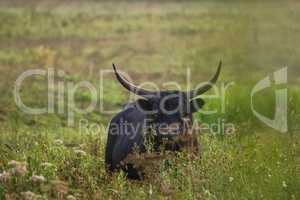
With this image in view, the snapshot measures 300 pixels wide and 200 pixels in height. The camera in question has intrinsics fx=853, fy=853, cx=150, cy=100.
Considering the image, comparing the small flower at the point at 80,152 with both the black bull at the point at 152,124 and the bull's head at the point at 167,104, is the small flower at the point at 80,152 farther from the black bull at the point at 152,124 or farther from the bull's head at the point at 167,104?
the bull's head at the point at 167,104

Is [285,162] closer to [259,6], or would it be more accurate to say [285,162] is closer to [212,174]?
[212,174]

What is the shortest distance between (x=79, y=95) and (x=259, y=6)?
14.2 meters

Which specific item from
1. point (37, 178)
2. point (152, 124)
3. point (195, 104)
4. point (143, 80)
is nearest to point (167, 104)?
point (152, 124)

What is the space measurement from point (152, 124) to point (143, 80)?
1023 cm

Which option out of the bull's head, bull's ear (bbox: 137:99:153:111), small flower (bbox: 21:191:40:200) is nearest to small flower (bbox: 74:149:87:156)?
the bull's head

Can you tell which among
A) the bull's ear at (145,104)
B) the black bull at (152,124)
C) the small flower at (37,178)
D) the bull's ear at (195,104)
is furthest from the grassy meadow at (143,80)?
the bull's ear at (145,104)

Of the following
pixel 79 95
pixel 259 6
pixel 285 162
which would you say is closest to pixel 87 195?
pixel 285 162

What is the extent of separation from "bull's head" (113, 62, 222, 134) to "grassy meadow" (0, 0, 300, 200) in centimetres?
41

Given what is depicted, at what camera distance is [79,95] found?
1703 centimetres

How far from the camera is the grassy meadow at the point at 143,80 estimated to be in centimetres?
773

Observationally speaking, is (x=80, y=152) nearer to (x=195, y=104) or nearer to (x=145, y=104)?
(x=145, y=104)

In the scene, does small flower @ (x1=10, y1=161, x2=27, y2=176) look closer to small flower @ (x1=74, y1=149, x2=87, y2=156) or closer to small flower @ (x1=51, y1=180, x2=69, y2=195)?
small flower @ (x1=51, y1=180, x2=69, y2=195)

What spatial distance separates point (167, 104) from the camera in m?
9.47

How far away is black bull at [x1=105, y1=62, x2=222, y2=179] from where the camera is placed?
9000 mm
